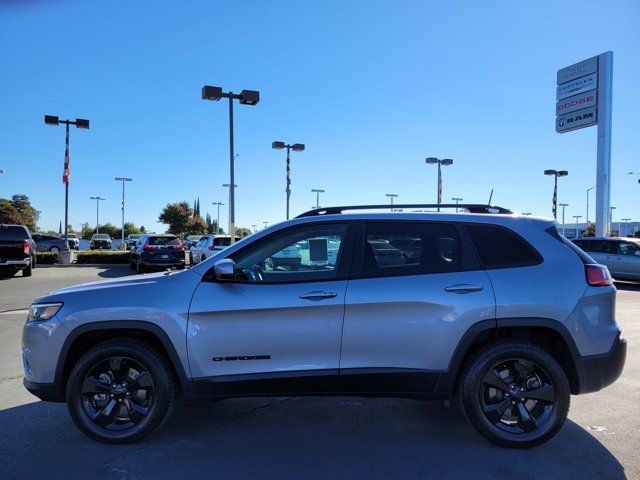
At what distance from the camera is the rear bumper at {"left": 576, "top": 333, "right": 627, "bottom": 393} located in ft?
12.4

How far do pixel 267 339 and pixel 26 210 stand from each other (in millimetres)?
116551

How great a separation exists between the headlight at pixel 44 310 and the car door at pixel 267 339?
1066mm

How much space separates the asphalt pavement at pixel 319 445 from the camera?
3.38 meters

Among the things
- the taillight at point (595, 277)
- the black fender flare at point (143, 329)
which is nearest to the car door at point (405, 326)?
the taillight at point (595, 277)

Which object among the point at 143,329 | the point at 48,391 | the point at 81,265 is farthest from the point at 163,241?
the point at 143,329

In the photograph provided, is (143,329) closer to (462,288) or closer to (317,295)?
(317,295)

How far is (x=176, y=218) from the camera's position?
75.5 metres

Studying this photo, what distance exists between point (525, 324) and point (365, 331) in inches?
47.0

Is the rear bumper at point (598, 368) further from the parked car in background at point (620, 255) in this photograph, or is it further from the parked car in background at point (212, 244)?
the parked car in background at point (212, 244)

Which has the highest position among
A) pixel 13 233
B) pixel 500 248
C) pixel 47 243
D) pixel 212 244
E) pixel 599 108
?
pixel 599 108

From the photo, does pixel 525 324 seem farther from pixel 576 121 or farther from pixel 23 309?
pixel 576 121

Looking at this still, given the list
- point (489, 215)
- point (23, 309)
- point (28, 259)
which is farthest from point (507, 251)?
point (28, 259)

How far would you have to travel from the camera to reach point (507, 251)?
3.94m

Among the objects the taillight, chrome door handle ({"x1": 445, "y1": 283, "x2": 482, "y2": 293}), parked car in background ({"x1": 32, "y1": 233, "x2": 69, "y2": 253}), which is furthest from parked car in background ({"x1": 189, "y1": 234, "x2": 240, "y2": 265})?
the taillight
